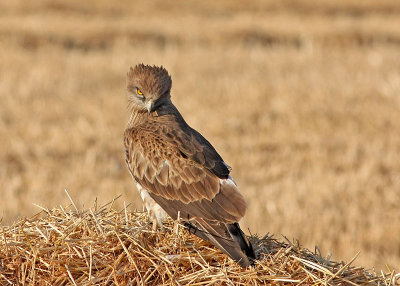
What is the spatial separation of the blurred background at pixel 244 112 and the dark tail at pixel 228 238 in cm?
362

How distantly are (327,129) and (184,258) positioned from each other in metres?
9.33

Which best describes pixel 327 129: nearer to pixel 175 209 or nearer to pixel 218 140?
pixel 218 140

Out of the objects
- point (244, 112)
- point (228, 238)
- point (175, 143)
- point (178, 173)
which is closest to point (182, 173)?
point (178, 173)

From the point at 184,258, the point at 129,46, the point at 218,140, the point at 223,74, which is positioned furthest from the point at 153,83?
the point at 129,46

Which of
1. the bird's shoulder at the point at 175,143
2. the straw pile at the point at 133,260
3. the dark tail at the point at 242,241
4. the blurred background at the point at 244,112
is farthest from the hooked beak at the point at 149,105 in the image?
the blurred background at the point at 244,112

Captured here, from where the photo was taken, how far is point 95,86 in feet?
53.3

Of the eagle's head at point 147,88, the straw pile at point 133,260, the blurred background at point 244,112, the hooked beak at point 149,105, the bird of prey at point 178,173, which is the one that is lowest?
the blurred background at point 244,112

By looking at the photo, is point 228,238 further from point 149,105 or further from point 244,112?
point 244,112

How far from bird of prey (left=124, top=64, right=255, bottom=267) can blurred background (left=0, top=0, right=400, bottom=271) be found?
281 cm

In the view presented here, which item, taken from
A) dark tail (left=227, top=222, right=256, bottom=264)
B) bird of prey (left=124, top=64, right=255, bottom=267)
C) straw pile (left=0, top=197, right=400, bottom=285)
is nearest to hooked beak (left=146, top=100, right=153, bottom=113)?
bird of prey (left=124, top=64, right=255, bottom=267)

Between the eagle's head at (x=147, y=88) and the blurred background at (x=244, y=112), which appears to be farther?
the blurred background at (x=244, y=112)

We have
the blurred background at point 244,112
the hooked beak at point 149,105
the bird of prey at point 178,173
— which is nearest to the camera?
the bird of prey at point 178,173

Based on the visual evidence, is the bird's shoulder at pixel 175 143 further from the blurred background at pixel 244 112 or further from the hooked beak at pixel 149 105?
the blurred background at pixel 244 112

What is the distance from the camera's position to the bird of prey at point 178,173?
14.4 feet
